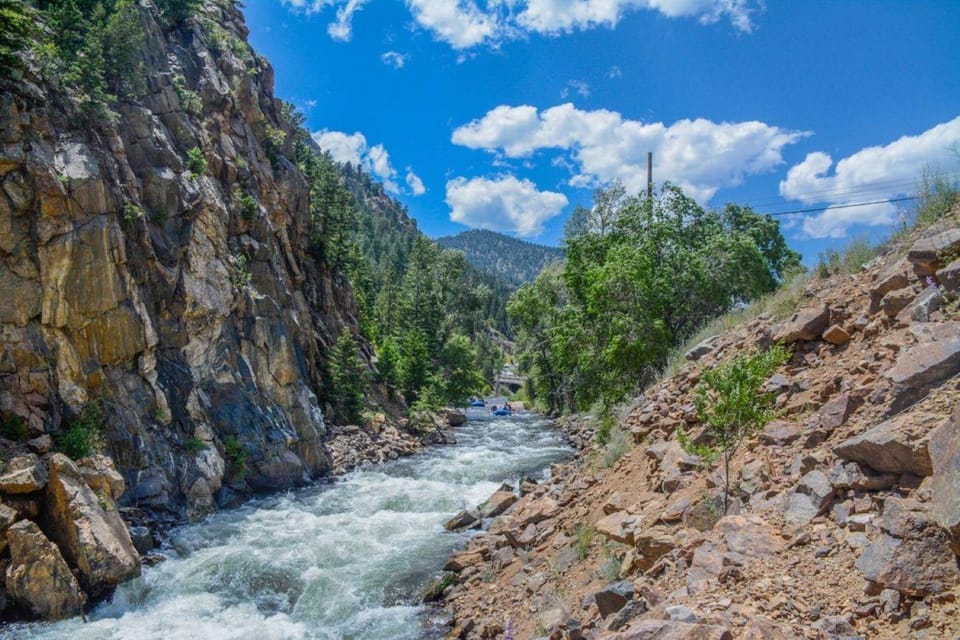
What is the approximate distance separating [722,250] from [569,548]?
14.2 m

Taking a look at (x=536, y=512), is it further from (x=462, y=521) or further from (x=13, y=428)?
(x=13, y=428)

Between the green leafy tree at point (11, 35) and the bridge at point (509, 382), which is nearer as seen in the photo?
the green leafy tree at point (11, 35)

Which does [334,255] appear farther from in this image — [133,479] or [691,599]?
[691,599]

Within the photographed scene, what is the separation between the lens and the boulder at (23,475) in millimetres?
10180

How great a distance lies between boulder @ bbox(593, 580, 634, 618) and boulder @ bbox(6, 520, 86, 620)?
9408 millimetres

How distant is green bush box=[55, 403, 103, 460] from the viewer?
12.4 metres

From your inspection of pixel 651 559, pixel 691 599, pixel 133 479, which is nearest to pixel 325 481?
pixel 133 479

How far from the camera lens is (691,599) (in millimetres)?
4988

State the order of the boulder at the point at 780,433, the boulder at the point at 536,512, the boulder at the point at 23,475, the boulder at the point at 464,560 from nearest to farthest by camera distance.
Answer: the boulder at the point at 780,433
the boulder at the point at 23,475
the boulder at the point at 464,560
the boulder at the point at 536,512

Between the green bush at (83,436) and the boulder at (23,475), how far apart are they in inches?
55.8

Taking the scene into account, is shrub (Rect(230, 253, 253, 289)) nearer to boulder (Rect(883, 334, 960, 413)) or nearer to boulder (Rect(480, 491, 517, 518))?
boulder (Rect(480, 491, 517, 518))

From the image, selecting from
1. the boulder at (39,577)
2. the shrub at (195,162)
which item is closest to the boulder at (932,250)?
the boulder at (39,577)

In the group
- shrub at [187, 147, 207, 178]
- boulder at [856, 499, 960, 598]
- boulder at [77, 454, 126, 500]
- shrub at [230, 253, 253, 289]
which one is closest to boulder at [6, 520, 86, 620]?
boulder at [77, 454, 126, 500]

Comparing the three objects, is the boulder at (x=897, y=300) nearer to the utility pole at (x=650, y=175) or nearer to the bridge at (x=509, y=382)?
the utility pole at (x=650, y=175)
